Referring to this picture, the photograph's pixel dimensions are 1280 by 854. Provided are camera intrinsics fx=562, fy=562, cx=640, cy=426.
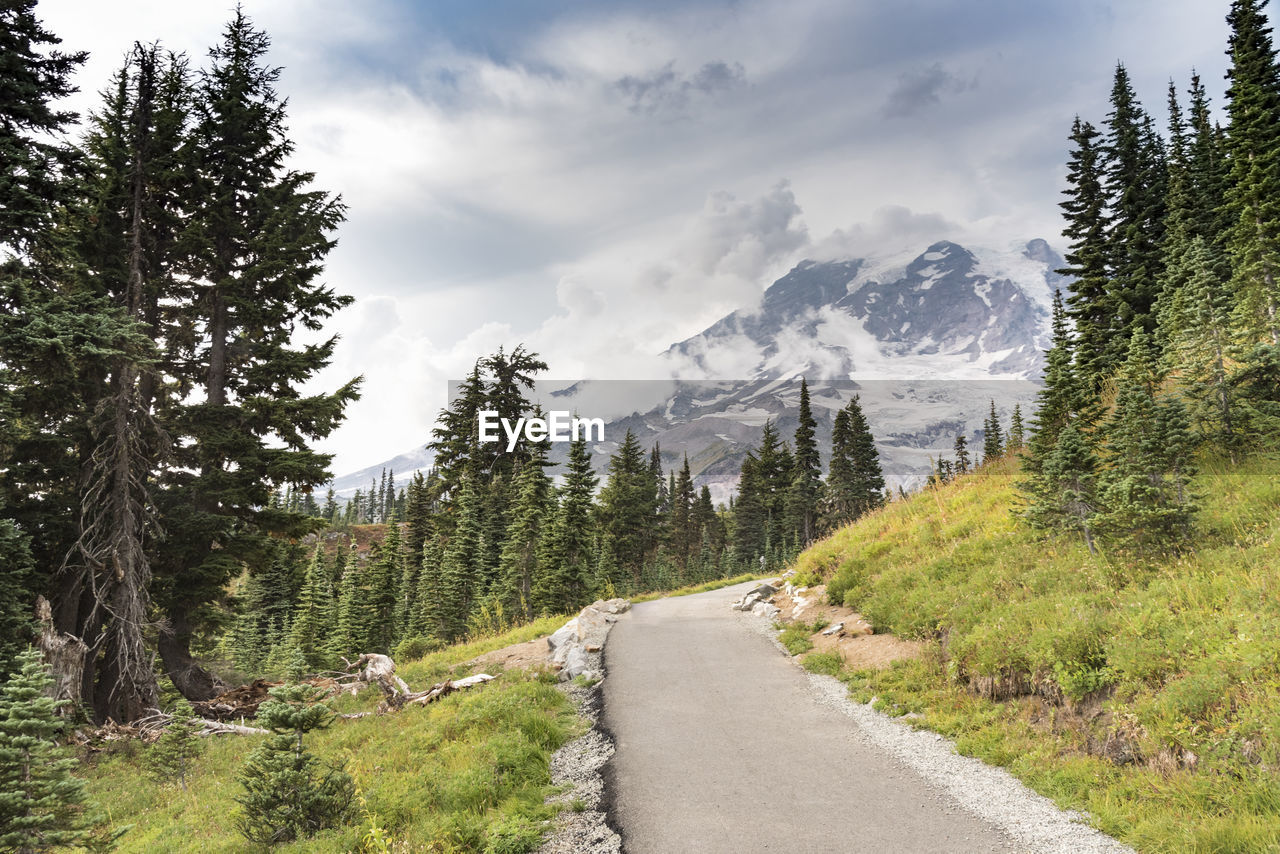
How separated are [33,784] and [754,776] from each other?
842 cm

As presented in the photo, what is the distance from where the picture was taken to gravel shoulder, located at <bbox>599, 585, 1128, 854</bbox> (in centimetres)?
653

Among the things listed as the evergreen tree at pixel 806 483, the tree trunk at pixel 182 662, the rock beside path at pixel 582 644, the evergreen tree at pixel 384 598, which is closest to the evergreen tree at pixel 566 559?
the rock beside path at pixel 582 644

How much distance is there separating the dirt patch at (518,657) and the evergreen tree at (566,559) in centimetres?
1322

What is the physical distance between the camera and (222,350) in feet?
61.3

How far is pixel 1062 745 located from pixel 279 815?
10.4 meters

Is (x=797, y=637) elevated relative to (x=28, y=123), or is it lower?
lower

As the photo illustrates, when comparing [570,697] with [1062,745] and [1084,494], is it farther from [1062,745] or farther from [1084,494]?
[1084,494]

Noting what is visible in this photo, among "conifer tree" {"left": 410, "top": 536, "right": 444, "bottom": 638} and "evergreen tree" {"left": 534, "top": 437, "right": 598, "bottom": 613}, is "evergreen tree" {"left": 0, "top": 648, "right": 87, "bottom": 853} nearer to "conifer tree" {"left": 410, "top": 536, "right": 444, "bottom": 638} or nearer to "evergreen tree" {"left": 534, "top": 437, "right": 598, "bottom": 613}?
"evergreen tree" {"left": 534, "top": 437, "right": 598, "bottom": 613}

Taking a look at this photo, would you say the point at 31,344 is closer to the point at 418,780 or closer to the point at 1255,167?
the point at 418,780

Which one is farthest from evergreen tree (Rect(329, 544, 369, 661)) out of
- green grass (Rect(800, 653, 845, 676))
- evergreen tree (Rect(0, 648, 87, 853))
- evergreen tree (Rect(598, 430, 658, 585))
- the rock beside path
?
evergreen tree (Rect(0, 648, 87, 853))

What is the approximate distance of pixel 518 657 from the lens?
1731 centimetres

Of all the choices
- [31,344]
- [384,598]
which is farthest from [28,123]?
[384,598]

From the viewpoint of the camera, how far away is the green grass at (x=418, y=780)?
7.02 m

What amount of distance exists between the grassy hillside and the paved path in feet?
4.81
